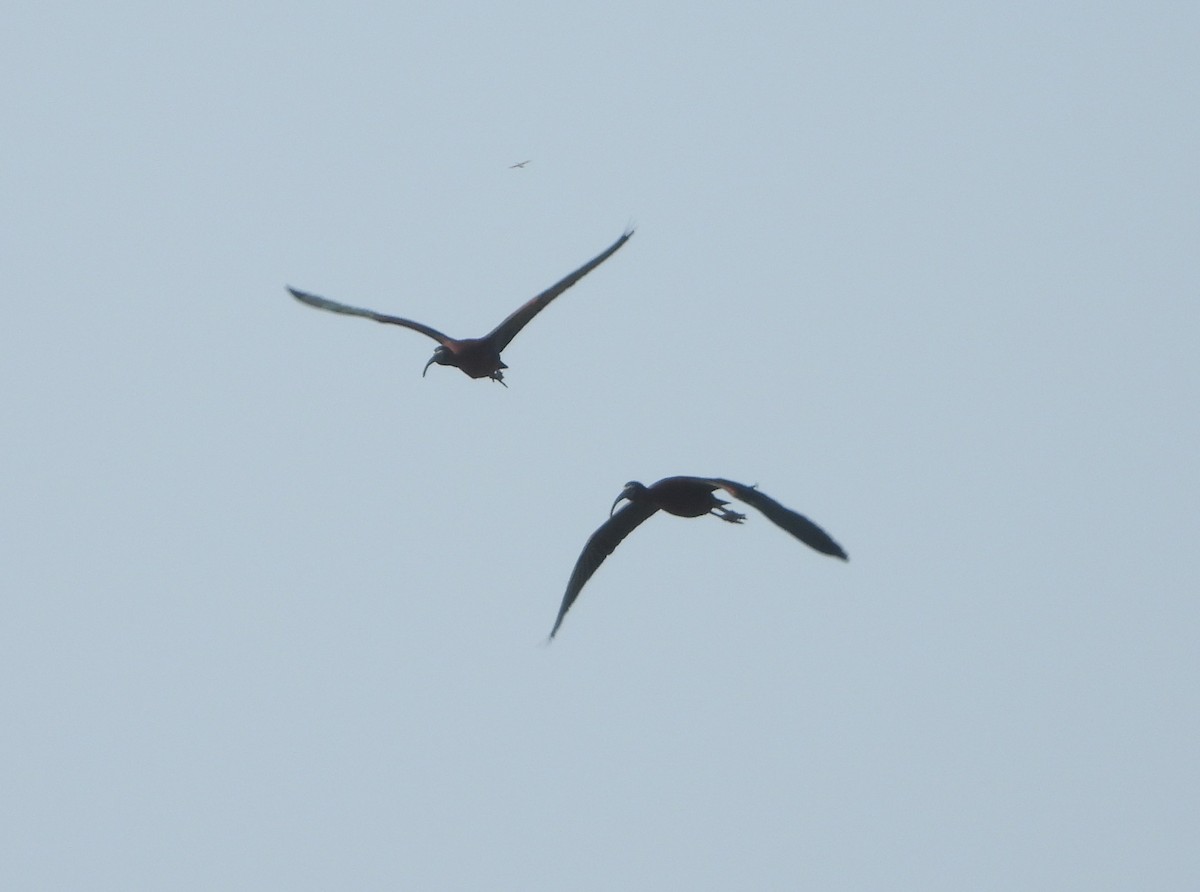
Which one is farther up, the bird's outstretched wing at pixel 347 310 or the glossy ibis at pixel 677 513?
the bird's outstretched wing at pixel 347 310

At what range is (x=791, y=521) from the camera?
20.1 metres

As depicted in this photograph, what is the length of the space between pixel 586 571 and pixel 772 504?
217 inches

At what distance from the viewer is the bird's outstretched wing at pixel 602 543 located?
82.2ft

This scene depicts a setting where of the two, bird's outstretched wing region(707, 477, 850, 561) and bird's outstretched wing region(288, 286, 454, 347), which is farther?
bird's outstretched wing region(288, 286, 454, 347)

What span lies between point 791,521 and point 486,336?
22.4 ft

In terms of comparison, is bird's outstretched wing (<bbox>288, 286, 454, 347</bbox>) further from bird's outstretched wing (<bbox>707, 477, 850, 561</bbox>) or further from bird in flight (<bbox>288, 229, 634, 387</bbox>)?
bird's outstretched wing (<bbox>707, 477, 850, 561</bbox>)

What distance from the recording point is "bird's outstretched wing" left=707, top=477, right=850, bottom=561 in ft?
64.7

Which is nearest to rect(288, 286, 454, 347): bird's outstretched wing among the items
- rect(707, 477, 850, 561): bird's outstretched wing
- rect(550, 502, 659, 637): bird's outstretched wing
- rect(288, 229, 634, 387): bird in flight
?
rect(288, 229, 634, 387): bird in flight

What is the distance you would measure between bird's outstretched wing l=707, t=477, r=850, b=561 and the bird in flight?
540cm

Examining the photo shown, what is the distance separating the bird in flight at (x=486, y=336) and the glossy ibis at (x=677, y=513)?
93.7 inches

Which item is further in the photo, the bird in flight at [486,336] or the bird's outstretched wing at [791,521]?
the bird in flight at [486,336]

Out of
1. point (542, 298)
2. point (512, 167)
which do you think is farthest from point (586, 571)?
point (512, 167)

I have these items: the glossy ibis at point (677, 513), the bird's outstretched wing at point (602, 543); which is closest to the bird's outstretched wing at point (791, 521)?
the glossy ibis at point (677, 513)

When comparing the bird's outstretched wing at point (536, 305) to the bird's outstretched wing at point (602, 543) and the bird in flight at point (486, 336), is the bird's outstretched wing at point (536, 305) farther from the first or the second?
the bird's outstretched wing at point (602, 543)
